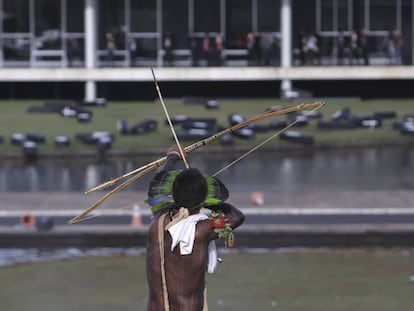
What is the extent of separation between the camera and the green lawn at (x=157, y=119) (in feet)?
86.7

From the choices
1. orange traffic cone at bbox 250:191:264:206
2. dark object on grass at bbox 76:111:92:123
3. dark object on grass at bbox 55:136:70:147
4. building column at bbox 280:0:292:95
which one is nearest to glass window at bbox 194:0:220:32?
building column at bbox 280:0:292:95

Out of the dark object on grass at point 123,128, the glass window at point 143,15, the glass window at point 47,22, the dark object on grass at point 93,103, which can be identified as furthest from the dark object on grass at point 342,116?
the glass window at point 47,22

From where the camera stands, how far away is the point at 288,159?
24.8 m

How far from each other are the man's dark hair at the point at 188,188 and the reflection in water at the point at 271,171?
1395 cm

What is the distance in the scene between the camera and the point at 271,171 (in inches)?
901

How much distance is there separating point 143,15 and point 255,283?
1072 inches

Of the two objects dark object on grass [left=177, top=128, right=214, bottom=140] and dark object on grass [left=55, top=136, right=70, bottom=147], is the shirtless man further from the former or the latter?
dark object on grass [left=55, top=136, right=70, bottom=147]

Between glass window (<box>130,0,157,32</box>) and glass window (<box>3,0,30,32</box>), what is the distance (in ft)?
11.0

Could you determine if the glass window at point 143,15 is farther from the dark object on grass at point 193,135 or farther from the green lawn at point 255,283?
the green lawn at point 255,283

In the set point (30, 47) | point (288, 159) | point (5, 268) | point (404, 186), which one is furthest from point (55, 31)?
point (5, 268)

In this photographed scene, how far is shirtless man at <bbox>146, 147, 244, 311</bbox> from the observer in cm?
614

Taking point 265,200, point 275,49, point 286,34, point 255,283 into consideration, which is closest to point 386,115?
point 275,49

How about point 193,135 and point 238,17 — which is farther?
point 238,17

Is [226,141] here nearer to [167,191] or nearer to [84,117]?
[84,117]
